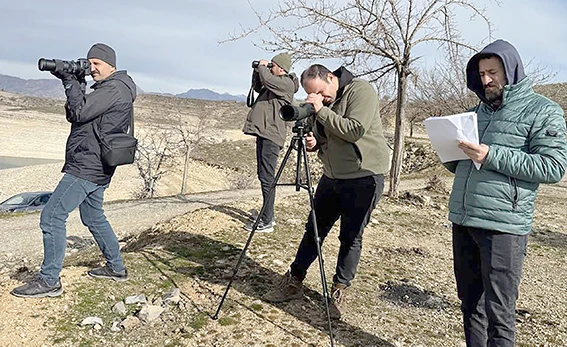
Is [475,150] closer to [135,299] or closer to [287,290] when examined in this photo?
[287,290]

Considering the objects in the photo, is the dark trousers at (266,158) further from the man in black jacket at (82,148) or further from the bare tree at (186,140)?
the bare tree at (186,140)

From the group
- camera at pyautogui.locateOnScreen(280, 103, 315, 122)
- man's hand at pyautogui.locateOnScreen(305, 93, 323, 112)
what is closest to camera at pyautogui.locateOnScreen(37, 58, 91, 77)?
camera at pyautogui.locateOnScreen(280, 103, 315, 122)

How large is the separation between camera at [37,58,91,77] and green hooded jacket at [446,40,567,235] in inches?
116

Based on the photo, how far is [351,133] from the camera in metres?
3.50

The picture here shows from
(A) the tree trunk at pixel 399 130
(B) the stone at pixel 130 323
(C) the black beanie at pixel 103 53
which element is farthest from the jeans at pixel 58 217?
(A) the tree trunk at pixel 399 130

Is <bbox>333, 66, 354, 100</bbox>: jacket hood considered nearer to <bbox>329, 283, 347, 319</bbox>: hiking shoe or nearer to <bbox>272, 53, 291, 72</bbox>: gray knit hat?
<bbox>329, 283, 347, 319</bbox>: hiking shoe

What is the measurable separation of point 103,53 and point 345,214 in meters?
2.43

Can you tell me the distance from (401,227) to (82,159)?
16.7 ft

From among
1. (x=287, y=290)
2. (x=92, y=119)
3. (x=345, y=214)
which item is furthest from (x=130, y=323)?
(x=345, y=214)

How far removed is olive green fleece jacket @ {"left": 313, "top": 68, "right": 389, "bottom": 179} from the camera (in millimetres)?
3488

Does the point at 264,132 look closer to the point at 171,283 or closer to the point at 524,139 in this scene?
the point at 171,283

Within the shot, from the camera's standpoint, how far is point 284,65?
5641 millimetres

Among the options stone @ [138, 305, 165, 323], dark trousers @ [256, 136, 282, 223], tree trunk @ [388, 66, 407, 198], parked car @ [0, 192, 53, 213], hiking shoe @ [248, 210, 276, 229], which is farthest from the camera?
parked car @ [0, 192, 53, 213]

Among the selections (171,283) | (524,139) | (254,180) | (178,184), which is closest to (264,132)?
(171,283)
